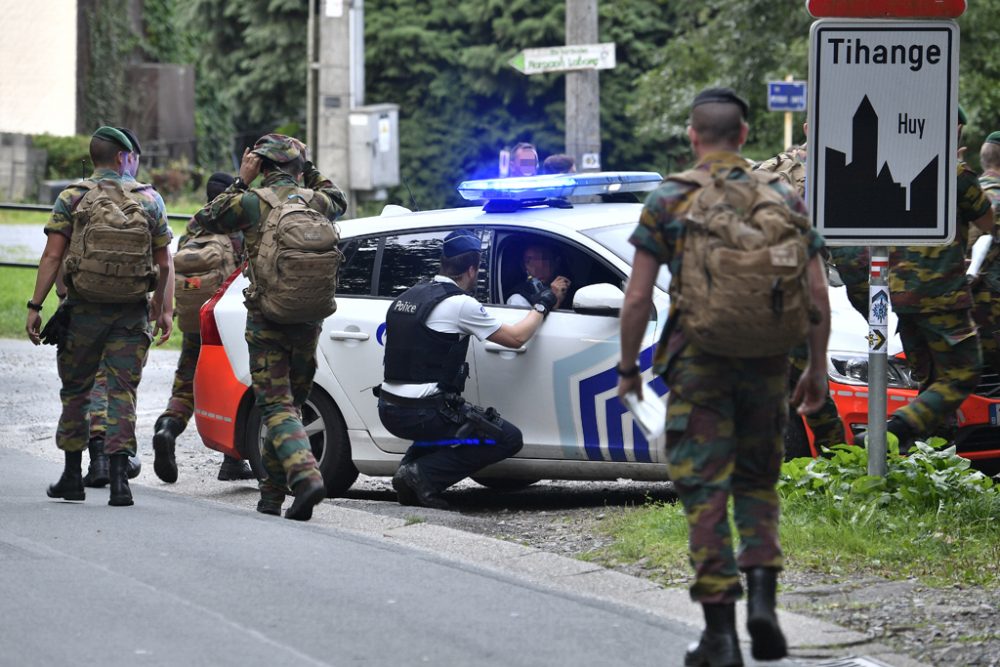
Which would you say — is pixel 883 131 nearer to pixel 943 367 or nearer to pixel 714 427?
pixel 943 367

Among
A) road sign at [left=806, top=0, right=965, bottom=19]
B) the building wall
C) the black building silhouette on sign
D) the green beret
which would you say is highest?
the building wall

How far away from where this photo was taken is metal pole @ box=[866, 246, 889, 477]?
7348mm

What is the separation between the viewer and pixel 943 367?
8156mm

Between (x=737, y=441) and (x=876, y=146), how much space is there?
2529mm

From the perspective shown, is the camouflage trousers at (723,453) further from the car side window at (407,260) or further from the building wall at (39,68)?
the building wall at (39,68)

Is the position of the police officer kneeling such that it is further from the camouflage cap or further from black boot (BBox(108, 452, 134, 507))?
black boot (BBox(108, 452, 134, 507))

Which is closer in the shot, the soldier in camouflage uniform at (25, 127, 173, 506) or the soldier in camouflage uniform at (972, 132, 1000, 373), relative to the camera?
the soldier in camouflage uniform at (25, 127, 173, 506)

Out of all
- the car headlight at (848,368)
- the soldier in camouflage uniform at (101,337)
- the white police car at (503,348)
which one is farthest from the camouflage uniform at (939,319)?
the soldier in camouflage uniform at (101,337)

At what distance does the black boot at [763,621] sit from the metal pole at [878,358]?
234cm

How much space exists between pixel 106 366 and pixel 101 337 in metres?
0.15

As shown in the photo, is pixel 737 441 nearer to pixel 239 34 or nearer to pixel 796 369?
pixel 796 369

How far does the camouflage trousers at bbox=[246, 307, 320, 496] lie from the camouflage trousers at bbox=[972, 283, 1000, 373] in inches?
134

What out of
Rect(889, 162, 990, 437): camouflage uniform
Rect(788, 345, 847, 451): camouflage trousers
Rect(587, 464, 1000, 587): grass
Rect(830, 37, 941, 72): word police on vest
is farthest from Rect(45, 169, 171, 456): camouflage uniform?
Rect(889, 162, 990, 437): camouflage uniform

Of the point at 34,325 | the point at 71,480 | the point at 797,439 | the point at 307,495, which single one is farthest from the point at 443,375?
the point at 34,325
